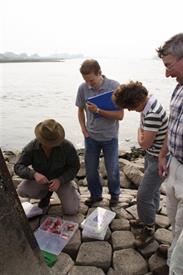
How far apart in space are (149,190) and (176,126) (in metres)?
0.79

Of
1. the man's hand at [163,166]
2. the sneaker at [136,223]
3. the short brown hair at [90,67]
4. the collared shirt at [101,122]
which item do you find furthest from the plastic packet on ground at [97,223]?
the short brown hair at [90,67]

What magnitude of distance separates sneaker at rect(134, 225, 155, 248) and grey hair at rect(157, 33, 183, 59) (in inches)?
68.4

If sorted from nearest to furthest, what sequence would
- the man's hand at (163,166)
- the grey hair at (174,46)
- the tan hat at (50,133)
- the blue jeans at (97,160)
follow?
the grey hair at (174,46) < the man's hand at (163,166) < the tan hat at (50,133) < the blue jeans at (97,160)

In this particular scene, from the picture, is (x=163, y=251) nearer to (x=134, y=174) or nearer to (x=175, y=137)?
(x=175, y=137)

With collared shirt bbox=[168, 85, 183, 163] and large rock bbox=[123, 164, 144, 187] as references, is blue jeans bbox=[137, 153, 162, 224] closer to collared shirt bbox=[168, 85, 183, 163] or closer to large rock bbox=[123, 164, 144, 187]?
collared shirt bbox=[168, 85, 183, 163]

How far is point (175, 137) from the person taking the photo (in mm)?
2801

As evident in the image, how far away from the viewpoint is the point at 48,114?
712 inches

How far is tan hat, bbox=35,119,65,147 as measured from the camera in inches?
151

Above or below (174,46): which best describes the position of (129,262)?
below

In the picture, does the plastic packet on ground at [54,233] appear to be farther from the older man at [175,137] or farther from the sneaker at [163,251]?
the older man at [175,137]

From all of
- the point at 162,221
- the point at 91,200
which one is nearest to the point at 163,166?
the point at 162,221

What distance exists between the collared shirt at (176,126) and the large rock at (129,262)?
1101 millimetres

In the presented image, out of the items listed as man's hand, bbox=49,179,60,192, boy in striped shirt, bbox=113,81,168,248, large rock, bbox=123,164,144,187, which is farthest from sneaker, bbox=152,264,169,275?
large rock, bbox=123,164,144,187

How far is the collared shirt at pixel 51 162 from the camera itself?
406 centimetres
